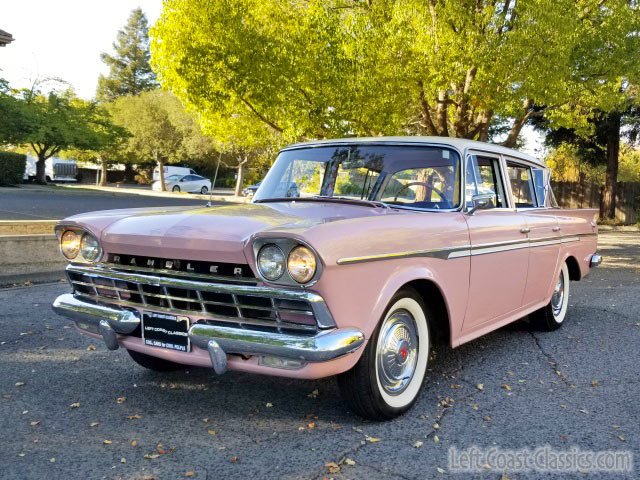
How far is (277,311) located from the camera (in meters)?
2.79

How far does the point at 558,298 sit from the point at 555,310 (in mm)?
152

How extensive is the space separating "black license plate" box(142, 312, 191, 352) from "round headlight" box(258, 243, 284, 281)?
55 centimetres

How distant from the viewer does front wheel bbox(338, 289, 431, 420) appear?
3064 mm

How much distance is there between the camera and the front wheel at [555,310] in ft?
17.8

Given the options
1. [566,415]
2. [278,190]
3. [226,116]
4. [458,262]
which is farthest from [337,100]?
[566,415]

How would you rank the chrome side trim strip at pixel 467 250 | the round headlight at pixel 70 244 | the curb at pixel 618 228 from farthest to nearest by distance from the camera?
the curb at pixel 618 228 → the round headlight at pixel 70 244 → the chrome side trim strip at pixel 467 250

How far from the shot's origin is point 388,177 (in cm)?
401

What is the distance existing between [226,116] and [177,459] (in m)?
9.71

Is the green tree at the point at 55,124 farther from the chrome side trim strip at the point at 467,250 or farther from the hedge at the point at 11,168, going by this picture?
the chrome side trim strip at the point at 467,250

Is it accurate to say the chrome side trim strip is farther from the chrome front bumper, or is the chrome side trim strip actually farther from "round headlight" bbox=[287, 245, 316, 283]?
the chrome front bumper

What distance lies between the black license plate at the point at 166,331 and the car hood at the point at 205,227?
33cm

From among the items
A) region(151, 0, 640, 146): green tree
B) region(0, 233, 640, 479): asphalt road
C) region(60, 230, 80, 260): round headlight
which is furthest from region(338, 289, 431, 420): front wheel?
region(151, 0, 640, 146): green tree

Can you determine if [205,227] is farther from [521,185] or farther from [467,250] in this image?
[521,185]

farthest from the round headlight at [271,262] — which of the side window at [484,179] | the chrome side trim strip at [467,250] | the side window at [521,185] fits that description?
the side window at [521,185]
